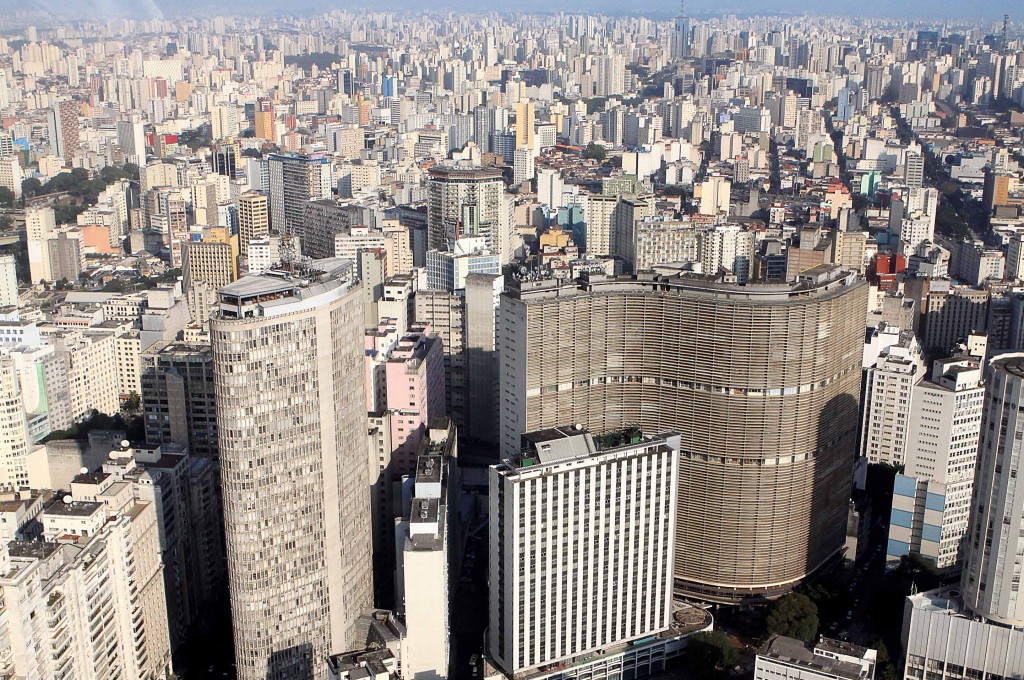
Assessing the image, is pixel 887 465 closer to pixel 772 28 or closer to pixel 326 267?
pixel 326 267

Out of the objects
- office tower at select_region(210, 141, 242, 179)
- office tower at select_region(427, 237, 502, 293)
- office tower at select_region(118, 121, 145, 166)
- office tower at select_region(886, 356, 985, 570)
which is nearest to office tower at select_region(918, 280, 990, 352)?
office tower at select_region(886, 356, 985, 570)

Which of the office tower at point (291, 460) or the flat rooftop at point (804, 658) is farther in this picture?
the office tower at point (291, 460)

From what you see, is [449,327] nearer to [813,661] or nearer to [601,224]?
[813,661]

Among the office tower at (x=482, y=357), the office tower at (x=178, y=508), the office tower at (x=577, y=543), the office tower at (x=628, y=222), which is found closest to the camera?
the office tower at (x=577, y=543)

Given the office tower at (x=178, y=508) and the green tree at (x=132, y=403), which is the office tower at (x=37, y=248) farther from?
the office tower at (x=178, y=508)

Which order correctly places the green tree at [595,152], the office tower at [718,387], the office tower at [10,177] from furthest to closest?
the green tree at [595,152] < the office tower at [10,177] < the office tower at [718,387]

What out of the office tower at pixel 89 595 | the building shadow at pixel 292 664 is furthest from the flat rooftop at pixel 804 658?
the office tower at pixel 89 595

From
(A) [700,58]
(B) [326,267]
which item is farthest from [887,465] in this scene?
(A) [700,58]
